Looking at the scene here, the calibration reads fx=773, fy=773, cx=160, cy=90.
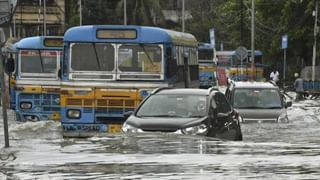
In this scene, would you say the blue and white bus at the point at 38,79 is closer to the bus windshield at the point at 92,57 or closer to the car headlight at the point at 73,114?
the car headlight at the point at 73,114

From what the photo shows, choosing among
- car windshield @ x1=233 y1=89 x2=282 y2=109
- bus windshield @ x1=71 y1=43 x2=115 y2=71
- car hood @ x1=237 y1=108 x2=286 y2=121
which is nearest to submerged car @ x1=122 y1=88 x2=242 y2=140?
bus windshield @ x1=71 y1=43 x2=115 y2=71

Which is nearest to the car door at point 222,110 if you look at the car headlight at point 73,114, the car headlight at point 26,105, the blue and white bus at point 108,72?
the blue and white bus at point 108,72

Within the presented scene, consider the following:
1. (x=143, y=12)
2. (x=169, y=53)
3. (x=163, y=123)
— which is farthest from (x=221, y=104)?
(x=143, y=12)

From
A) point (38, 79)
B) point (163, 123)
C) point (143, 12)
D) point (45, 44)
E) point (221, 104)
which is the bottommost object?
point (163, 123)

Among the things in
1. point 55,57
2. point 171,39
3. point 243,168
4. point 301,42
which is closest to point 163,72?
point 171,39

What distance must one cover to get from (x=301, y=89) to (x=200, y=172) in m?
37.3

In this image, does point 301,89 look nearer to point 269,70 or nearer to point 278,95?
point 278,95

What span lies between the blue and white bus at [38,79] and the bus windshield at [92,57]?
4211 mm

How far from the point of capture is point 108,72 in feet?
60.5

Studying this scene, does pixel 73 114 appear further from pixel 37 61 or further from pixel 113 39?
pixel 37 61

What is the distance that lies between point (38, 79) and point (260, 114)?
21.7 feet

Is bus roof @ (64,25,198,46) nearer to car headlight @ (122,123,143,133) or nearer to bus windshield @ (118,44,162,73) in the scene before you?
bus windshield @ (118,44,162,73)

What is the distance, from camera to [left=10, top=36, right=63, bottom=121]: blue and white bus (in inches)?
896

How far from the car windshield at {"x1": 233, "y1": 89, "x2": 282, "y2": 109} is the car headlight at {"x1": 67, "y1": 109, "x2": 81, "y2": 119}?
580 centimetres
